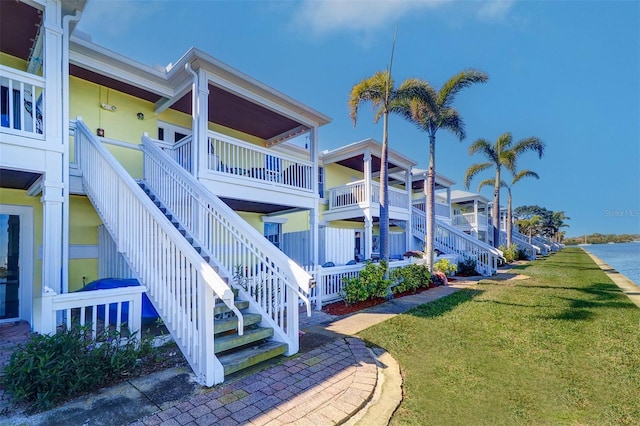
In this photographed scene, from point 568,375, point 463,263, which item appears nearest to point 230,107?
point 568,375

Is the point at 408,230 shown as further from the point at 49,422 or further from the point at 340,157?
the point at 49,422

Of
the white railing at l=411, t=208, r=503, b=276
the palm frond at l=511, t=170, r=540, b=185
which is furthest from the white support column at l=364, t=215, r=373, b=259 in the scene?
the palm frond at l=511, t=170, r=540, b=185

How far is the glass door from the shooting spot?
627 cm

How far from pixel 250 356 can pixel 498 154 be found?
21807mm

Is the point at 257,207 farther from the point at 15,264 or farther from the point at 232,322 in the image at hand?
the point at 232,322

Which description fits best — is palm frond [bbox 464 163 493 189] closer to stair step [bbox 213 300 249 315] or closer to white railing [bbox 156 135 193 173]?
white railing [bbox 156 135 193 173]

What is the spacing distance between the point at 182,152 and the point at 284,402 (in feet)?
22.5

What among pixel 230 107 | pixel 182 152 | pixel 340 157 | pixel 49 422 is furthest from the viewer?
pixel 340 157

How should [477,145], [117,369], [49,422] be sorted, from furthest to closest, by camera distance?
[477,145] → [117,369] → [49,422]

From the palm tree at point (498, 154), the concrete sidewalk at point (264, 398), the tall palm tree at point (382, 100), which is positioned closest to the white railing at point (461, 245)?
the palm tree at point (498, 154)

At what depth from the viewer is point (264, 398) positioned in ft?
10.7

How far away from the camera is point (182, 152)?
8.02 metres

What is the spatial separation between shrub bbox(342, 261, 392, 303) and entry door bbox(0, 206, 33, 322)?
7.09 m

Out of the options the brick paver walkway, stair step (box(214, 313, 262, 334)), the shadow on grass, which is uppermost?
stair step (box(214, 313, 262, 334))
